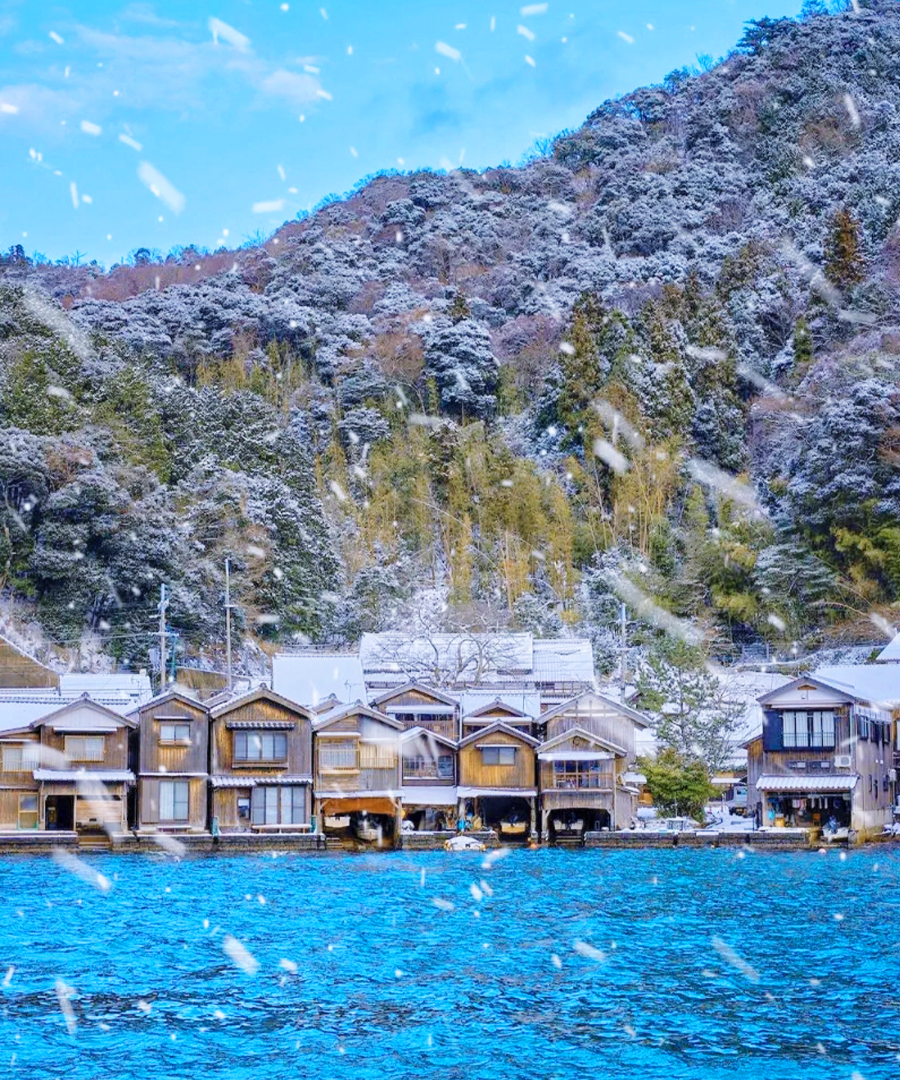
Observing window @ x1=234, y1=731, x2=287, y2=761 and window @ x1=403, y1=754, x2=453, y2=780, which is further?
window @ x1=403, y1=754, x2=453, y2=780

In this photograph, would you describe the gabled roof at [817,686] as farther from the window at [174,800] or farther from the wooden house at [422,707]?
the window at [174,800]

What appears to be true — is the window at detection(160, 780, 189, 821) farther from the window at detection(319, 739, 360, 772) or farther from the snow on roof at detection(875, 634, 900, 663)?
the snow on roof at detection(875, 634, 900, 663)

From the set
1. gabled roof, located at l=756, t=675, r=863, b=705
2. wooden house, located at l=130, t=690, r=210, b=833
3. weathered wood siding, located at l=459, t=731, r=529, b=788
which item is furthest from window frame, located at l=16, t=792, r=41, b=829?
gabled roof, located at l=756, t=675, r=863, b=705

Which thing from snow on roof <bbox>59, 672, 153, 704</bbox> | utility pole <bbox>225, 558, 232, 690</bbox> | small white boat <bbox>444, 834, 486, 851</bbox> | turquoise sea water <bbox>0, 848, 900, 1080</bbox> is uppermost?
utility pole <bbox>225, 558, 232, 690</bbox>

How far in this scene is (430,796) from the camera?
158ft

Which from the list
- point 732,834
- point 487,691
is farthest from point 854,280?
point 732,834

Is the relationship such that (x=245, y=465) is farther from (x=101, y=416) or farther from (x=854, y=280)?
(x=854, y=280)

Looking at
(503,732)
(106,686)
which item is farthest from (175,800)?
(503,732)

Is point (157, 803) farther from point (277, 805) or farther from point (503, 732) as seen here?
point (503, 732)

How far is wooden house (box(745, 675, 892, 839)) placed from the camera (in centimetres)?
4609

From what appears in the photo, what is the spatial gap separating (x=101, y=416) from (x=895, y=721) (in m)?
35.4

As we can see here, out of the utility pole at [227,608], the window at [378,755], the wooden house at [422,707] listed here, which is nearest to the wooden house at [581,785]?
the wooden house at [422,707]

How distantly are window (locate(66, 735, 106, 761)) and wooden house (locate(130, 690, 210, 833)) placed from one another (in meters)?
1.28

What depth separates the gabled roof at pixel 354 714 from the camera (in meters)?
46.8
